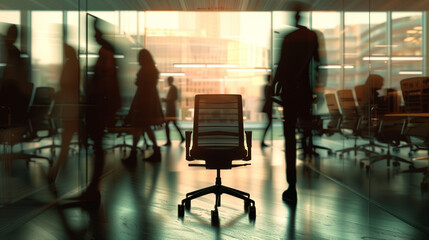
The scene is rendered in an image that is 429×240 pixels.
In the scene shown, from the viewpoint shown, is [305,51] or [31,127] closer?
[305,51]

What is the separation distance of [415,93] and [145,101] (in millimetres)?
3869

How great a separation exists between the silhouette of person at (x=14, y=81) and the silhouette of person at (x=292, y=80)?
2394 millimetres

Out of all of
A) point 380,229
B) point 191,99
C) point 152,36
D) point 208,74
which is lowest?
point 380,229

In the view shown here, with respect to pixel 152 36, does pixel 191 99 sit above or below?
below

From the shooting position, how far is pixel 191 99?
816 centimetres

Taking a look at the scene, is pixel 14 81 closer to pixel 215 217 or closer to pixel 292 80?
pixel 215 217

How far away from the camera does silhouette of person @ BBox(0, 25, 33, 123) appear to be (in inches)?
97.7

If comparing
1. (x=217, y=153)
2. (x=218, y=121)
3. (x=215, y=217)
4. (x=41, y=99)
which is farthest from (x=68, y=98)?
(x=215, y=217)

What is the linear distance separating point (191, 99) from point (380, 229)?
20.4 ft

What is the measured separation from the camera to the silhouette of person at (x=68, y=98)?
345cm

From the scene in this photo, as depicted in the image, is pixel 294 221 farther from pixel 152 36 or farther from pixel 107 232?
pixel 152 36

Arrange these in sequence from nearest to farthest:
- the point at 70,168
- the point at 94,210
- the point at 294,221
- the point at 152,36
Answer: the point at 294,221 → the point at 94,210 → the point at 70,168 → the point at 152,36

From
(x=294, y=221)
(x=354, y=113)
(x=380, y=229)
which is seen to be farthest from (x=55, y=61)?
(x=354, y=113)

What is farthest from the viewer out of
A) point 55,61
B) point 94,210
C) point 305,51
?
point 55,61
